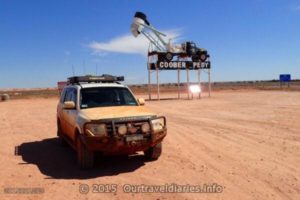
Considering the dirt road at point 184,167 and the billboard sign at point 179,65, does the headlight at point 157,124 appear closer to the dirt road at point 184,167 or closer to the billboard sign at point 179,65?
the dirt road at point 184,167

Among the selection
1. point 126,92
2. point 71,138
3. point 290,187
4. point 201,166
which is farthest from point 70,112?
point 290,187

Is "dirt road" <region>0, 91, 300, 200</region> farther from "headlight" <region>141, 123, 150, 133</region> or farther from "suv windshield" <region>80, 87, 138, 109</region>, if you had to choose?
"suv windshield" <region>80, 87, 138, 109</region>

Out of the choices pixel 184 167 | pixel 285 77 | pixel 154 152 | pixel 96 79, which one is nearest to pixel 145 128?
pixel 154 152

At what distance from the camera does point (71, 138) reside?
A: 9.46 meters

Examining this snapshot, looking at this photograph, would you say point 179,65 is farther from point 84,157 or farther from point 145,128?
point 84,157

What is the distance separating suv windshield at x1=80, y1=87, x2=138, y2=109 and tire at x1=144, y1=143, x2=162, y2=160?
1363mm

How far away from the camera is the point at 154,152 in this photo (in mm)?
8828

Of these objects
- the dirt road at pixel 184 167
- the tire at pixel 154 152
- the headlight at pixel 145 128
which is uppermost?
the headlight at pixel 145 128

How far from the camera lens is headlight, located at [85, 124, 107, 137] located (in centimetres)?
773

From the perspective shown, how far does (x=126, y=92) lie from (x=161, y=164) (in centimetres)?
233

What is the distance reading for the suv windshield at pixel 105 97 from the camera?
9242 mm

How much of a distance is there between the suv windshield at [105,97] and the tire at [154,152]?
1.36m

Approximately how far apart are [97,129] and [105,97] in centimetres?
190

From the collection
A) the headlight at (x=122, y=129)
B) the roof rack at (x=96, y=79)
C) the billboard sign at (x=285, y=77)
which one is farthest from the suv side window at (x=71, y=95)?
the billboard sign at (x=285, y=77)
